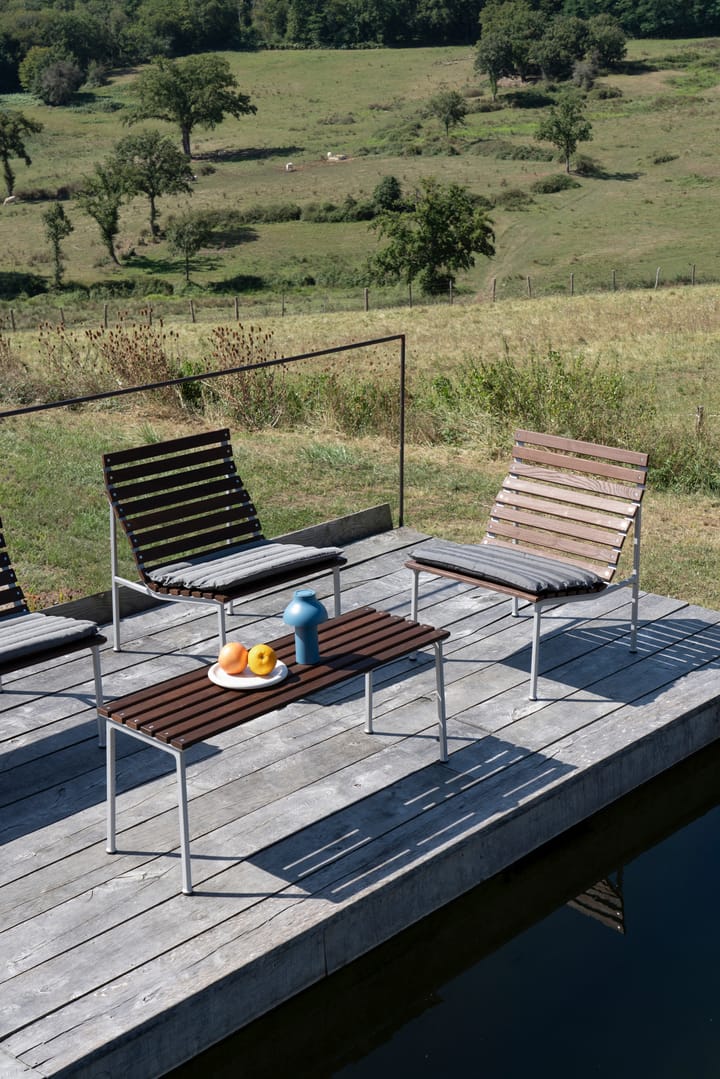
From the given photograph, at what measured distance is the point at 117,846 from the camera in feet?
12.1

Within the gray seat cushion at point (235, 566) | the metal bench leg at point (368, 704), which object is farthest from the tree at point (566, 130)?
the metal bench leg at point (368, 704)

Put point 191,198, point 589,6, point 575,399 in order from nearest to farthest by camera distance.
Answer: point 575,399
point 191,198
point 589,6

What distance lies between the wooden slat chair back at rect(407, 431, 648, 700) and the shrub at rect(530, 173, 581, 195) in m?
52.2

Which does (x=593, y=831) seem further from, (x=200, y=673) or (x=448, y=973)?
(x=200, y=673)

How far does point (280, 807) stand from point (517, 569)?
1427 mm

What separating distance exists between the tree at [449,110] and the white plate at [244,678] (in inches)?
2889

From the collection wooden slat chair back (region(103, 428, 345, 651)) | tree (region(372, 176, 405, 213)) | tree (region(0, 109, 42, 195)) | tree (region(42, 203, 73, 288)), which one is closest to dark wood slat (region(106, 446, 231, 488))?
wooden slat chair back (region(103, 428, 345, 651))

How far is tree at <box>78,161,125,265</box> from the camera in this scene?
49.6 metres

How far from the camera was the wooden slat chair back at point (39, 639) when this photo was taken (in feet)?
13.0

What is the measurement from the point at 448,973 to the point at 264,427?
6.66 metres

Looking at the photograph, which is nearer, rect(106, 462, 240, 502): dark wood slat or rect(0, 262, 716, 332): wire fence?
rect(106, 462, 240, 502): dark wood slat

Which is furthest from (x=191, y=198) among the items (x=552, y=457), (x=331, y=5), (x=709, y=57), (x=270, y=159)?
(x=552, y=457)

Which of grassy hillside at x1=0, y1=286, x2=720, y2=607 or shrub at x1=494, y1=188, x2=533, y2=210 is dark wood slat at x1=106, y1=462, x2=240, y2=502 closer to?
grassy hillside at x1=0, y1=286, x2=720, y2=607

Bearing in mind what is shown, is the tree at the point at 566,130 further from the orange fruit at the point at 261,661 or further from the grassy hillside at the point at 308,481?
the orange fruit at the point at 261,661
